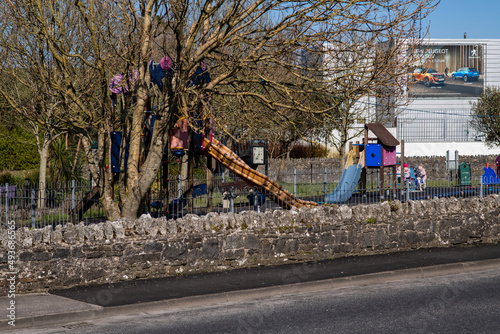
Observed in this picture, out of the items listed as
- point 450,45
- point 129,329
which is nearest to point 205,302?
point 129,329

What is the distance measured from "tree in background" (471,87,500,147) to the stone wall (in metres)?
34.5

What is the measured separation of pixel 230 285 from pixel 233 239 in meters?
1.36

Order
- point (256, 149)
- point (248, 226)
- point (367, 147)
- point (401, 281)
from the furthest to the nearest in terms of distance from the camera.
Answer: point (367, 147)
point (256, 149)
point (248, 226)
point (401, 281)

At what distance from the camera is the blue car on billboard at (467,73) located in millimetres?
65188

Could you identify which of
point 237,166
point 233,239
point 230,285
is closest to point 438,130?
point 237,166

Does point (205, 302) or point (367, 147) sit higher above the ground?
point (367, 147)

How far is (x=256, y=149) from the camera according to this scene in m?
20.3

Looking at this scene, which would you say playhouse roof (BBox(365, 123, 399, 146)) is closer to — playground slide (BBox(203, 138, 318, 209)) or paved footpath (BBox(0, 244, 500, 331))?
playground slide (BBox(203, 138, 318, 209))

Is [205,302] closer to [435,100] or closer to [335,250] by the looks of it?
[335,250]

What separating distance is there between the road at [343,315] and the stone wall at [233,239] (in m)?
1.76

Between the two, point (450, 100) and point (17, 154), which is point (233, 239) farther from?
point (450, 100)

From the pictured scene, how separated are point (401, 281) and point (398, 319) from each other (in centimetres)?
253

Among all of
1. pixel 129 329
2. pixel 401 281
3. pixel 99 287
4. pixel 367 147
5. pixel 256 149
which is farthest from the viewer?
pixel 367 147

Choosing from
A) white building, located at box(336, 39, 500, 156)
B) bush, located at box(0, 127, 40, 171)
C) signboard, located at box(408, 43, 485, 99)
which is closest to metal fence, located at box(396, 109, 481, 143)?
white building, located at box(336, 39, 500, 156)
